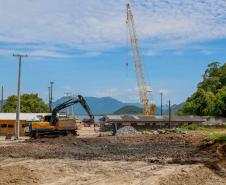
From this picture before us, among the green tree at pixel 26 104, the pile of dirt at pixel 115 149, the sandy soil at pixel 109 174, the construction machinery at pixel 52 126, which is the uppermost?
the green tree at pixel 26 104

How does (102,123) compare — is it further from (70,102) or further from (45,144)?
(45,144)

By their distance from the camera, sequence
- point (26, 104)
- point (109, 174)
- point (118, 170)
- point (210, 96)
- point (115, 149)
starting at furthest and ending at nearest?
point (26, 104)
point (210, 96)
point (115, 149)
point (118, 170)
point (109, 174)

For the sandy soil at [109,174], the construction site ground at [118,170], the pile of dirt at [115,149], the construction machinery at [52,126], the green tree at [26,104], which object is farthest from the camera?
the green tree at [26,104]

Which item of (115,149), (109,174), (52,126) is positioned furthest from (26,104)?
(109,174)

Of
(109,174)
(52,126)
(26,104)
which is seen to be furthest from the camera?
(26,104)

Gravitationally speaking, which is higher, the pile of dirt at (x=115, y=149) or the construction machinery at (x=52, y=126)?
the construction machinery at (x=52, y=126)

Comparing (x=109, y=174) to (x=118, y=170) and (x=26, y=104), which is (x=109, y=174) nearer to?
(x=118, y=170)

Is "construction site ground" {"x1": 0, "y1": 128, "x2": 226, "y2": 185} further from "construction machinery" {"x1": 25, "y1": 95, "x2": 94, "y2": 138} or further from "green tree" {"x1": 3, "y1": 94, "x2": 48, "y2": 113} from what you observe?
"green tree" {"x1": 3, "y1": 94, "x2": 48, "y2": 113}

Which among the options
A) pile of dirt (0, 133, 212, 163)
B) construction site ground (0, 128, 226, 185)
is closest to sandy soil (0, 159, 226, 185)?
construction site ground (0, 128, 226, 185)

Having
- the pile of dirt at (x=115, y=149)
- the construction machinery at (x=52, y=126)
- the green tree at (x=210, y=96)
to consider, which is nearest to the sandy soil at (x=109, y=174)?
the pile of dirt at (x=115, y=149)

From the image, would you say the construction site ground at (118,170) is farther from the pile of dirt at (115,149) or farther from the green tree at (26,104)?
the green tree at (26,104)

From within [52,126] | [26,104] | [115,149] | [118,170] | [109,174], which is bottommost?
[109,174]

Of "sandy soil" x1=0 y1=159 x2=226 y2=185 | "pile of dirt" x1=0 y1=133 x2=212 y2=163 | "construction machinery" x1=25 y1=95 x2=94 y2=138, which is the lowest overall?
"sandy soil" x1=0 y1=159 x2=226 y2=185

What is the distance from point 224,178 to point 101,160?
9935 mm
